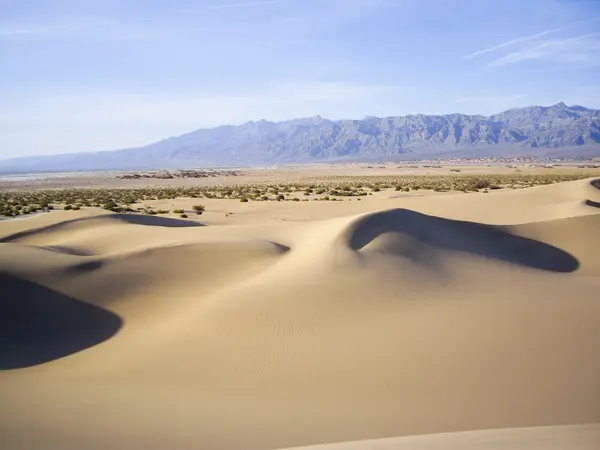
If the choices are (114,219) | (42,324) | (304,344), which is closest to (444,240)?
(304,344)

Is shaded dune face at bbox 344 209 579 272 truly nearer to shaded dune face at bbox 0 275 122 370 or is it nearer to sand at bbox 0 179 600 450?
sand at bbox 0 179 600 450

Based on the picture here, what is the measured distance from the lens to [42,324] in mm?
9000

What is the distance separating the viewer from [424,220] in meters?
15.6

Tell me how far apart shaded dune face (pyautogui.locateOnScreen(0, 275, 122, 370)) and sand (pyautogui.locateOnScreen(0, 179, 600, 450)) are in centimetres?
4

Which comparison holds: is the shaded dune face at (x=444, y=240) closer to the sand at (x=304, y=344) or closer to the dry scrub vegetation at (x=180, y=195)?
the sand at (x=304, y=344)

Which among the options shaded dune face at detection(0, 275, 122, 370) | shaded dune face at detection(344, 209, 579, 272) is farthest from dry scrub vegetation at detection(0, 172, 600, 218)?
shaded dune face at detection(0, 275, 122, 370)

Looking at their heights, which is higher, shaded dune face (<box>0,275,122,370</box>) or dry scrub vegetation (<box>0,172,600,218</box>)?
dry scrub vegetation (<box>0,172,600,218</box>)

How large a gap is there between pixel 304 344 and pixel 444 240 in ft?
25.9

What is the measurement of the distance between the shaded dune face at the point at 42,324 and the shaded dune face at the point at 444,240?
19.8 feet

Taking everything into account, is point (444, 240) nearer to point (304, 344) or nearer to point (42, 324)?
point (304, 344)

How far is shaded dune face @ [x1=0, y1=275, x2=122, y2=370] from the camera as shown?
8.03 metres

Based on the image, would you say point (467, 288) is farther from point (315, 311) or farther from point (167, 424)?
point (167, 424)

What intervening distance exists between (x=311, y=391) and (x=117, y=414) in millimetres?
2224

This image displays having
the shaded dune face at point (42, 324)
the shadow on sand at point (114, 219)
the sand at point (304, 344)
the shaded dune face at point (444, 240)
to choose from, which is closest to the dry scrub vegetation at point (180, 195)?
the shadow on sand at point (114, 219)
